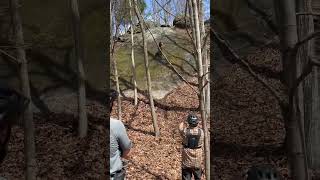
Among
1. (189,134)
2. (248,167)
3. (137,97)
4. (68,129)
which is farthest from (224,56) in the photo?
(137,97)

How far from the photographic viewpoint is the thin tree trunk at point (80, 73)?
11.5 ft

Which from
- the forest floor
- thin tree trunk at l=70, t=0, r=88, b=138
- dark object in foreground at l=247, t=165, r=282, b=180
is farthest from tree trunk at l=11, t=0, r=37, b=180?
dark object in foreground at l=247, t=165, r=282, b=180

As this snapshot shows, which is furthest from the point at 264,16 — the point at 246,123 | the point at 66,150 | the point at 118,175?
the point at 66,150

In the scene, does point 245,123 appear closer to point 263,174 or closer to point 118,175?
point 263,174

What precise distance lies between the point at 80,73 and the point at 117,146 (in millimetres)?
→ 624

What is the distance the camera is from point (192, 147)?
6.25 m

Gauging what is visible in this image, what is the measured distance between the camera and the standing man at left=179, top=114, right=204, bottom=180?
20.2ft

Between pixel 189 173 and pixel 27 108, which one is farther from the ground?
pixel 27 108

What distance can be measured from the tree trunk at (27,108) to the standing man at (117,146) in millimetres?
618

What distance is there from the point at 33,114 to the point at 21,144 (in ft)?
0.82

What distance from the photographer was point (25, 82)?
3504mm

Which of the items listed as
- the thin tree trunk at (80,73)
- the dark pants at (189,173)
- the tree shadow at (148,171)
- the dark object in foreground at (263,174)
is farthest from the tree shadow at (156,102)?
the dark object in foreground at (263,174)

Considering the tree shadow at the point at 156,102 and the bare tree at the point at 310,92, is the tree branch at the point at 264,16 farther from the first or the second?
the tree shadow at the point at 156,102

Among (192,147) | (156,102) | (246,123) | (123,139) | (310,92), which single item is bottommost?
(156,102)
